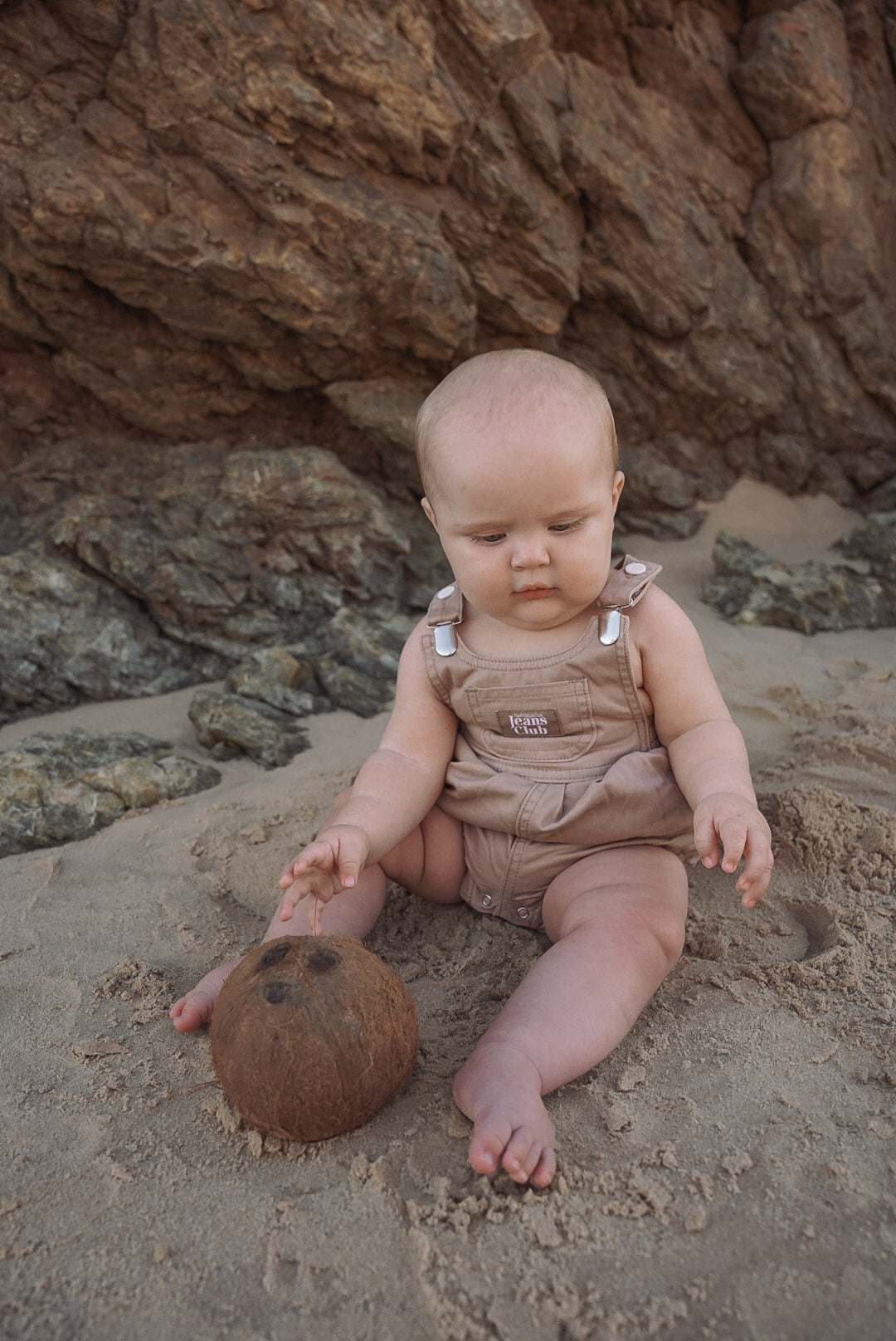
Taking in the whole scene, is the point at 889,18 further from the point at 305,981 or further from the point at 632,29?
the point at 305,981

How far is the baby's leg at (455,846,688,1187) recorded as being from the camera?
1.61m

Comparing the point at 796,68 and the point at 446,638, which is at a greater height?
the point at 796,68

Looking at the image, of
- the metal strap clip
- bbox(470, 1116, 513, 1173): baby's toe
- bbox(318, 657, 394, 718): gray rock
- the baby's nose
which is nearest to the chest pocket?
the metal strap clip

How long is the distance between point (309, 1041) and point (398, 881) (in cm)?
88

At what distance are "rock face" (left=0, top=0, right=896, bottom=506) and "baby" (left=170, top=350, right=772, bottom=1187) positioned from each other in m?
2.33

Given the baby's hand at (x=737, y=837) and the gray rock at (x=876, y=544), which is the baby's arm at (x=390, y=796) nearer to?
the baby's hand at (x=737, y=837)

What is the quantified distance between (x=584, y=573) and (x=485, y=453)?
365 mm

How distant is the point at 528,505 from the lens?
2082 mm

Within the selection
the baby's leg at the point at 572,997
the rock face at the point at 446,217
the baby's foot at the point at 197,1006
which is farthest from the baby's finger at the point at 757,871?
the rock face at the point at 446,217

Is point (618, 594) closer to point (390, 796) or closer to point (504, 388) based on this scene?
point (504, 388)

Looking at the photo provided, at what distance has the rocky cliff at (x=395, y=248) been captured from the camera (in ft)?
12.3

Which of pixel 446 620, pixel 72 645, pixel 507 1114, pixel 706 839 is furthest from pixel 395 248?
pixel 507 1114

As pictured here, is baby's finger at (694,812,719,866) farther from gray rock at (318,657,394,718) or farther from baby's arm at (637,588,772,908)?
gray rock at (318,657,394,718)

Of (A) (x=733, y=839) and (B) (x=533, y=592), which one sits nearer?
(A) (x=733, y=839)
